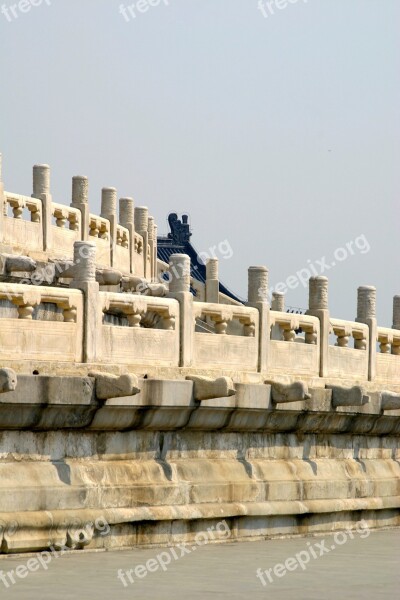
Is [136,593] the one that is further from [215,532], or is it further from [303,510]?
[303,510]

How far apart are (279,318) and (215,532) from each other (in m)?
3.14

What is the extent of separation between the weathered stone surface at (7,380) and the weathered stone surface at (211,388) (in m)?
2.66

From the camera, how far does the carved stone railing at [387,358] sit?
20.5 metres

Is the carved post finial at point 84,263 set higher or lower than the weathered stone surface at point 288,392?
higher

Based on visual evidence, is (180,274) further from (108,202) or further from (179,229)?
(179,229)

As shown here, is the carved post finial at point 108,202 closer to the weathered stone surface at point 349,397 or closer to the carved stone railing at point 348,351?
the carved stone railing at point 348,351

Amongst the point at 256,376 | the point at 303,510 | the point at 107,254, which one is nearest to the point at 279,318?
the point at 256,376

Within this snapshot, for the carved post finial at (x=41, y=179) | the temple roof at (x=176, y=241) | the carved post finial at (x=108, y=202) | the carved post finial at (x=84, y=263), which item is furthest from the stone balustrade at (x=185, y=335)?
the temple roof at (x=176, y=241)

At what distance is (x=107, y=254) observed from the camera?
2469 centimetres

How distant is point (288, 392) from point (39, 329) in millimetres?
3412

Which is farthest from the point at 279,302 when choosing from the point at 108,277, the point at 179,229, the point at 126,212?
the point at 179,229

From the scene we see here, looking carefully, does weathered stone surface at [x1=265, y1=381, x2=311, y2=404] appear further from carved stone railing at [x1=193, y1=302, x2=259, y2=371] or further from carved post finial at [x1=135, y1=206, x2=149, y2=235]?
carved post finial at [x1=135, y1=206, x2=149, y2=235]

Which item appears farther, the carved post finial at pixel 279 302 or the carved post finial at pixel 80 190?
the carved post finial at pixel 279 302

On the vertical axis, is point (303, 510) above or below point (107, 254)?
below
